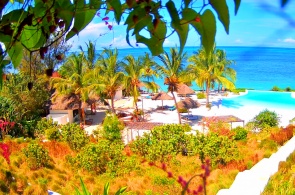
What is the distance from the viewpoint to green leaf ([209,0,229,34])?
0.98ft

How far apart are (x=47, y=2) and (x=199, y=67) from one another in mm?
16945

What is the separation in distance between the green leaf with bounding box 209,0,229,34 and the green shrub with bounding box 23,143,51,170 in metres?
7.00

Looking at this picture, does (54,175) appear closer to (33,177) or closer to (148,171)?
(33,177)

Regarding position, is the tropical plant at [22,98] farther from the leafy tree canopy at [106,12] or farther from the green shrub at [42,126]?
the leafy tree canopy at [106,12]

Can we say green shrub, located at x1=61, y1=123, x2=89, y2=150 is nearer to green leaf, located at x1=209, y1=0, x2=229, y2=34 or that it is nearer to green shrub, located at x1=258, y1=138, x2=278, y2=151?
green shrub, located at x1=258, y1=138, x2=278, y2=151

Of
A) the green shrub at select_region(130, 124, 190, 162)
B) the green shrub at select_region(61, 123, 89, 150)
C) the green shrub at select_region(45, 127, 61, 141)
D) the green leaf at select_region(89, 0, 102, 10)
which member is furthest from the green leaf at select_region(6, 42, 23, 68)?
the green shrub at select_region(45, 127, 61, 141)

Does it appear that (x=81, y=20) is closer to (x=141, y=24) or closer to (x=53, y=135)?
(x=141, y=24)

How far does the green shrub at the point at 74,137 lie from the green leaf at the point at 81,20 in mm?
8572

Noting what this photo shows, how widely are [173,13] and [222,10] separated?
0.16 feet

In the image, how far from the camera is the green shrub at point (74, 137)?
8.78 m

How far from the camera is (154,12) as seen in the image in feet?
1.20

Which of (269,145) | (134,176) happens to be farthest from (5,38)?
(269,145)

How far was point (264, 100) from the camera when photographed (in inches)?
772

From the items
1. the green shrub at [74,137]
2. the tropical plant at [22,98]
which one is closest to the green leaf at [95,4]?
the green shrub at [74,137]
